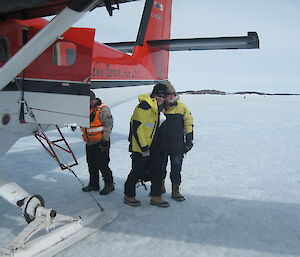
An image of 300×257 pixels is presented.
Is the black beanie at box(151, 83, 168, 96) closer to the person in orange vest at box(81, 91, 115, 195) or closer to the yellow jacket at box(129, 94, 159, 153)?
the yellow jacket at box(129, 94, 159, 153)

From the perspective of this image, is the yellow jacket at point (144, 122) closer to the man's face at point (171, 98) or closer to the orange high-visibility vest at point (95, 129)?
the man's face at point (171, 98)

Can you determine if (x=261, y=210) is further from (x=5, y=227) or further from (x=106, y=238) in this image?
(x=5, y=227)

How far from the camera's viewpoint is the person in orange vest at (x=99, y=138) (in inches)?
Result: 165

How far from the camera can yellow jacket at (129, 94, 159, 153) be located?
3701 millimetres

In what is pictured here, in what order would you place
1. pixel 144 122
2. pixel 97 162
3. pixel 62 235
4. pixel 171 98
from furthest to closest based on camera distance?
pixel 97 162 < pixel 171 98 < pixel 144 122 < pixel 62 235

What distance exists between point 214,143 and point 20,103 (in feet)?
18.4

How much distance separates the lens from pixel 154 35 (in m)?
8.38

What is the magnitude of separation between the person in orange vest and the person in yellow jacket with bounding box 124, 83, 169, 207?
44cm

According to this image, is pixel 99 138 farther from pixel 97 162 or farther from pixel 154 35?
pixel 154 35

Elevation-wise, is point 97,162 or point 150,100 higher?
point 150,100

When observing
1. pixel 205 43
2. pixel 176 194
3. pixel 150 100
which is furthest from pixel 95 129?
pixel 205 43

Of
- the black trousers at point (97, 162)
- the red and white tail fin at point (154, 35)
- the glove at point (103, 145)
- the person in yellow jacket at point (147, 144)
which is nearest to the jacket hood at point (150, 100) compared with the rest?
the person in yellow jacket at point (147, 144)

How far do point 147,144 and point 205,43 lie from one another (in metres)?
3.30

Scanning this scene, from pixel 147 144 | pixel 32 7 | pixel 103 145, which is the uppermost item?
pixel 32 7
